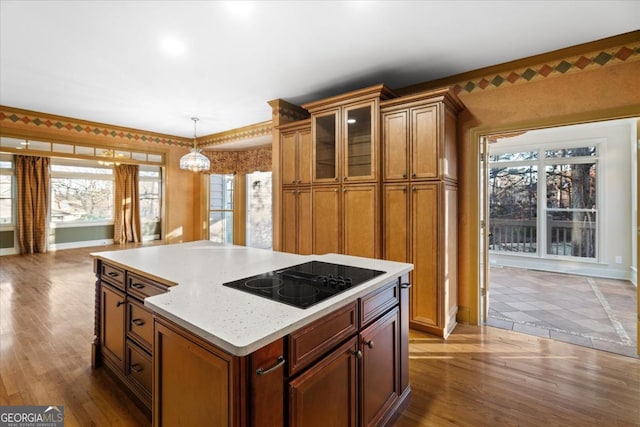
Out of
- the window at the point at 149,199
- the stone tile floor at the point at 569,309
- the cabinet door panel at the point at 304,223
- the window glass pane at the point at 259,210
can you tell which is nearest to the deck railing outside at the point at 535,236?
the stone tile floor at the point at 569,309

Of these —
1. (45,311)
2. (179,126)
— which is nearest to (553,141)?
(179,126)

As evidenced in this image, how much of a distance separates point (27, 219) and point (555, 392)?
9.12 metres

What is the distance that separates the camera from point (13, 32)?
2.41 m

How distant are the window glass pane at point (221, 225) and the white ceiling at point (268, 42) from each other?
3.06 m

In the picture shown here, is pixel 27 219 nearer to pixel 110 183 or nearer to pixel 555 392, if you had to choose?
pixel 110 183

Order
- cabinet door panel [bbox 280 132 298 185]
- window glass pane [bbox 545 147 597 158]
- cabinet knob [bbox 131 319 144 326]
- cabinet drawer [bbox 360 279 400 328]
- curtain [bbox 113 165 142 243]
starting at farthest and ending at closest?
curtain [bbox 113 165 142 243] → window glass pane [bbox 545 147 597 158] → cabinet door panel [bbox 280 132 298 185] → cabinet knob [bbox 131 319 144 326] → cabinet drawer [bbox 360 279 400 328]

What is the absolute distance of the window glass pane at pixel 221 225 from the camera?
6480mm

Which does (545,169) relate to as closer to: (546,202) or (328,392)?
(546,202)

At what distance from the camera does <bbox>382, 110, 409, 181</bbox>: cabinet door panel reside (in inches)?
113

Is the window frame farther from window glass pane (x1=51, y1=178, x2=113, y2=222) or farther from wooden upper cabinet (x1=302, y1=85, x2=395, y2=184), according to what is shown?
window glass pane (x1=51, y1=178, x2=113, y2=222)

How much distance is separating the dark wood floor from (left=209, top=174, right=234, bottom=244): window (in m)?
3.37

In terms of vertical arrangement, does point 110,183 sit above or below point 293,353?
above

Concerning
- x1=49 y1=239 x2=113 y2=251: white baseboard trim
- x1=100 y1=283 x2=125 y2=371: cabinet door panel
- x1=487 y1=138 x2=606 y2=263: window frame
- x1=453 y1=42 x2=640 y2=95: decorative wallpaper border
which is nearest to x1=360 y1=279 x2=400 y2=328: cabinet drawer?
x1=100 y1=283 x2=125 y2=371: cabinet door panel

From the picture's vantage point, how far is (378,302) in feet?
4.98
